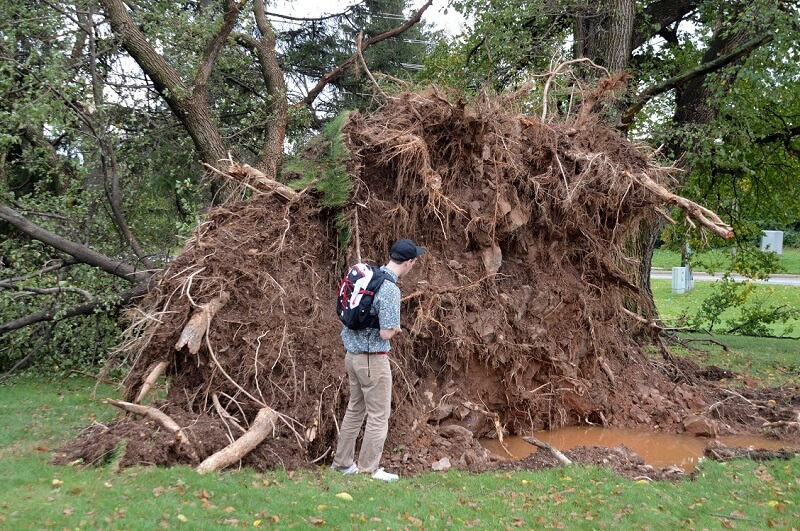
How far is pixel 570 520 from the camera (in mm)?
5410

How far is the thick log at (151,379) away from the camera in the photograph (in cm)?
677

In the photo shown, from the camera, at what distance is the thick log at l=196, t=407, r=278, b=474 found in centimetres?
605

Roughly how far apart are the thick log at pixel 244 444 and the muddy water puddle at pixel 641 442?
9.37 ft

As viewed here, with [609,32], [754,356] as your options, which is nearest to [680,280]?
[754,356]

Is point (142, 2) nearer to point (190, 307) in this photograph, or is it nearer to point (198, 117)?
point (198, 117)

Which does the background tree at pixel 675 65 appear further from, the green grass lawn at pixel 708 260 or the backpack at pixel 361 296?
the green grass lawn at pixel 708 260

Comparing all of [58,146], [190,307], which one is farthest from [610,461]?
[58,146]

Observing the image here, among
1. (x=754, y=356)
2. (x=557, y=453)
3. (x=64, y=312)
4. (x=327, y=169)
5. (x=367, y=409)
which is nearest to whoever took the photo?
(x=367, y=409)

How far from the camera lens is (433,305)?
8.38 meters

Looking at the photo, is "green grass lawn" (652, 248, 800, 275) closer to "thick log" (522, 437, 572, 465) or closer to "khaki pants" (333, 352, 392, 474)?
"thick log" (522, 437, 572, 465)

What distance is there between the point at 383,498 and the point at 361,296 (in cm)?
169

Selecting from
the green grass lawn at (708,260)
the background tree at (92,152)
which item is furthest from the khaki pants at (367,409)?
the green grass lawn at (708,260)

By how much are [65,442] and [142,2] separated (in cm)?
804

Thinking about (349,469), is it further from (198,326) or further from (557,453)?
(557,453)
